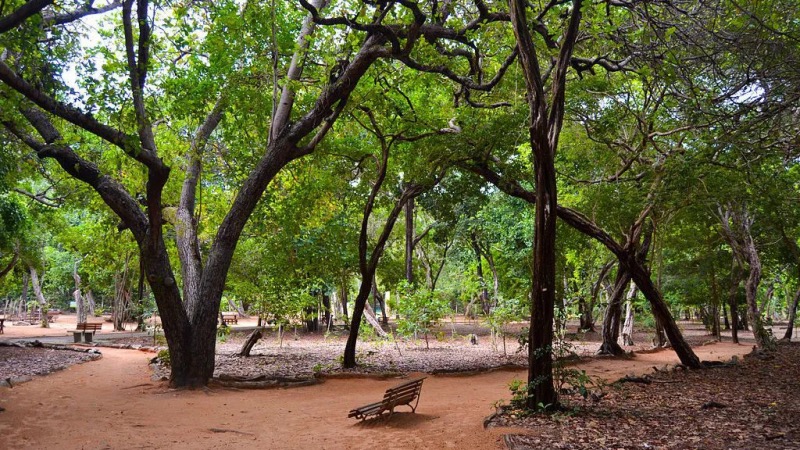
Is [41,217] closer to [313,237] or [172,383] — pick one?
[313,237]

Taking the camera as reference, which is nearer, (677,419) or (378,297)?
(677,419)

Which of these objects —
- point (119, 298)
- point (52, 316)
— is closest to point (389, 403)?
point (119, 298)

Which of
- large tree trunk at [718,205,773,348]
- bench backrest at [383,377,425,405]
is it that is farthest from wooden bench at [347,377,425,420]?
large tree trunk at [718,205,773,348]

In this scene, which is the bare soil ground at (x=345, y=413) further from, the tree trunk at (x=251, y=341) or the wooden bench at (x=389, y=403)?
the tree trunk at (x=251, y=341)

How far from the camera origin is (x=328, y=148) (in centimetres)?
1294

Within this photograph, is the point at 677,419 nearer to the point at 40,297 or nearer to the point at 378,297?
the point at 378,297

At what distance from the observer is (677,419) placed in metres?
6.52

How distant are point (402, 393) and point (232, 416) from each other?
277 centimetres

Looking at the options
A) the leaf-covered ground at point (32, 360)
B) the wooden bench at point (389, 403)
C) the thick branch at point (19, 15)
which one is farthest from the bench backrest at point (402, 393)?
the leaf-covered ground at point (32, 360)

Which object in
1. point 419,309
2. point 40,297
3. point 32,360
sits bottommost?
point 32,360

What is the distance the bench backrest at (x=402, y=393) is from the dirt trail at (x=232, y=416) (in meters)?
0.32

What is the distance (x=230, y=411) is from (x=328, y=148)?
668cm

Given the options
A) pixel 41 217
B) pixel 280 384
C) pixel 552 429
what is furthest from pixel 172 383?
pixel 41 217

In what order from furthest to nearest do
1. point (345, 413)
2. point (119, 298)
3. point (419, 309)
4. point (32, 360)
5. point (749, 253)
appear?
point (119, 298)
point (419, 309)
point (749, 253)
point (32, 360)
point (345, 413)
